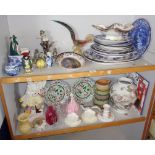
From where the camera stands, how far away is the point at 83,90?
120 cm

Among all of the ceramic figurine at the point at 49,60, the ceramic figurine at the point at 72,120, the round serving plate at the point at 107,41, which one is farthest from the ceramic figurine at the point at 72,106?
the round serving plate at the point at 107,41

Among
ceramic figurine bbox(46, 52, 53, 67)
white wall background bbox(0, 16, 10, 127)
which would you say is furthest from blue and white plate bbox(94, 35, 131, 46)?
white wall background bbox(0, 16, 10, 127)

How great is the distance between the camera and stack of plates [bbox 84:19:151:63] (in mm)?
961

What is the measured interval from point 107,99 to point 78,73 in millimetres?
375

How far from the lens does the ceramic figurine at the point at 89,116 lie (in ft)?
3.60

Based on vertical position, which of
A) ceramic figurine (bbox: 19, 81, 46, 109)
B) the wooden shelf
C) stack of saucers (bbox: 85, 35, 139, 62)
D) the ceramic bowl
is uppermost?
stack of saucers (bbox: 85, 35, 139, 62)

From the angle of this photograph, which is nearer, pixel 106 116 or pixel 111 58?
pixel 111 58

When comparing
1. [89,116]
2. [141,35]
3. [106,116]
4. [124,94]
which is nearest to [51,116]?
[89,116]

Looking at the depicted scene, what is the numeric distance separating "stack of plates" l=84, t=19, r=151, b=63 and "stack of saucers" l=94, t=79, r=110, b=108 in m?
0.22

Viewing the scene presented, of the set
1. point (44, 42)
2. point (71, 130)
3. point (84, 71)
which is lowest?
point (71, 130)

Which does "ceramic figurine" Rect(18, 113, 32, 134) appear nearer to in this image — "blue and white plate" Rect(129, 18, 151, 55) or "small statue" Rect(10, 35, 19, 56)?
"small statue" Rect(10, 35, 19, 56)

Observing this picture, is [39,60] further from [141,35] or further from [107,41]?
[141,35]

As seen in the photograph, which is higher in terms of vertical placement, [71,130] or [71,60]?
[71,60]

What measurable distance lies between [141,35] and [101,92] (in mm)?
396
